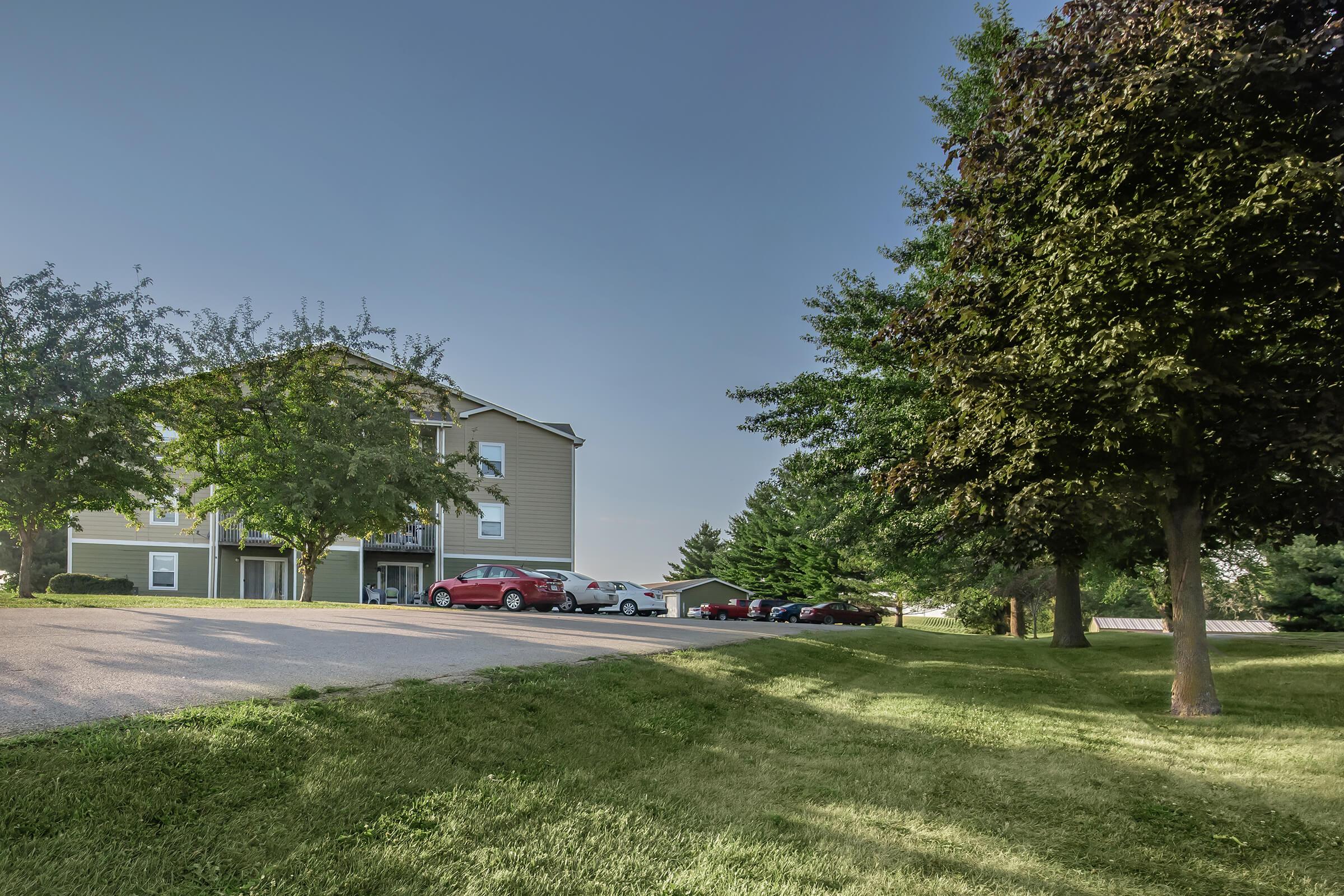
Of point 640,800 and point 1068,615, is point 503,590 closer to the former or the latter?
point 1068,615

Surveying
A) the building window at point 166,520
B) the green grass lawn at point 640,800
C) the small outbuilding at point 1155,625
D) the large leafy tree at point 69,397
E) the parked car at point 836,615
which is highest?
the large leafy tree at point 69,397

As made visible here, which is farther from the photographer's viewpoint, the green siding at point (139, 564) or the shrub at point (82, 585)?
the green siding at point (139, 564)

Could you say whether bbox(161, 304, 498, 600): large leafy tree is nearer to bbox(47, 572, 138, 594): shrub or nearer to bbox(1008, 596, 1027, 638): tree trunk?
bbox(47, 572, 138, 594): shrub

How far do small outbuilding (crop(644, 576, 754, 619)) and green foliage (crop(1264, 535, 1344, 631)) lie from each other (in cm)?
3386

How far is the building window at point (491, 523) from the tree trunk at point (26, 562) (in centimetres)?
1722

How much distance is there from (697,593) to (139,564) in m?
36.0

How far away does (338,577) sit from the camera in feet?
118

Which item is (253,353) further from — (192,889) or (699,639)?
(192,889)

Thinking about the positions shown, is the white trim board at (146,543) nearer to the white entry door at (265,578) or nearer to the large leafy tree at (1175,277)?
the white entry door at (265,578)

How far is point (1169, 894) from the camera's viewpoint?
4.97m

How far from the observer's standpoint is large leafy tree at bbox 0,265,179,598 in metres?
18.6

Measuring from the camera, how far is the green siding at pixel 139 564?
3459 centimetres

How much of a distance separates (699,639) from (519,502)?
72.7ft

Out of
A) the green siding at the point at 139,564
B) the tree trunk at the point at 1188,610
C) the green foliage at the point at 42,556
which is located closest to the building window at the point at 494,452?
the green siding at the point at 139,564
